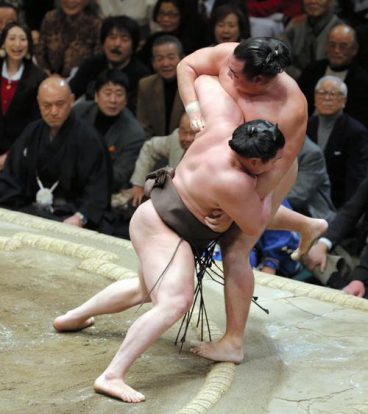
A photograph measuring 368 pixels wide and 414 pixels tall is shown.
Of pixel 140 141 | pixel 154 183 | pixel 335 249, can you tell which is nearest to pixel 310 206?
pixel 335 249

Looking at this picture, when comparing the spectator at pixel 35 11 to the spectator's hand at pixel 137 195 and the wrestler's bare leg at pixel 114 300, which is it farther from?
the wrestler's bare leg at pixel 114 300

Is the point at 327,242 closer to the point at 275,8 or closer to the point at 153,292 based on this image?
the point at 153,292

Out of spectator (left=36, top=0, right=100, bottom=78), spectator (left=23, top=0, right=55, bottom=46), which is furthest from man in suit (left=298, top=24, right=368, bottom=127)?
spectator (left=23, top=0, right=55, bottom=46)

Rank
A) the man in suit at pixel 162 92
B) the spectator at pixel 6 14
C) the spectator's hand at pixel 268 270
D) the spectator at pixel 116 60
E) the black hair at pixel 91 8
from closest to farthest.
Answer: the spectator's hand at pixel 268 270 < the man in suit at pixel 162 92 < the spectator at pixel 116 60 < the spectator at pixel 6 14 < the black hair at pixel 91 8

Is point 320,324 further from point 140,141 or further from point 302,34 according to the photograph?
point 302,34

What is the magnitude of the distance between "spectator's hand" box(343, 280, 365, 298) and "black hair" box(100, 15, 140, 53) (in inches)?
97.8

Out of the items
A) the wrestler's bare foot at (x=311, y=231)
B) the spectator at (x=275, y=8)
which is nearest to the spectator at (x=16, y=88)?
the spectator at (x=275, y=8)

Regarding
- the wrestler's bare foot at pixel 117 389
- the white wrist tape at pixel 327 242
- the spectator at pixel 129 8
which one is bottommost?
the wrestler's bare foot at pixel 117 389

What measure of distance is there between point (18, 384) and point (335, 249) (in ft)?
6.76

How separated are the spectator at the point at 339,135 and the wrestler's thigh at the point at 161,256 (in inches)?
85.4

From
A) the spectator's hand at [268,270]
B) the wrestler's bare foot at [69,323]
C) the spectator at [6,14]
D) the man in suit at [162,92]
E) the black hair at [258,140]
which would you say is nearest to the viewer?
the black hair at [258,140]

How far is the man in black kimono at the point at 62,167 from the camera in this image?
202 inches

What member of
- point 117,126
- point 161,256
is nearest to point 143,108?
point 117,126

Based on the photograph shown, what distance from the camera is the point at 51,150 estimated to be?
5184 mm
